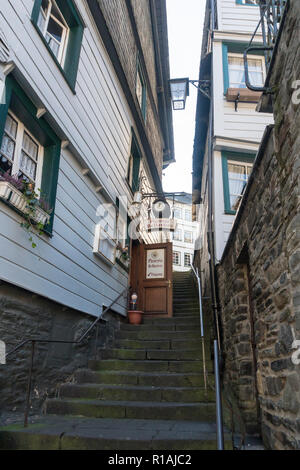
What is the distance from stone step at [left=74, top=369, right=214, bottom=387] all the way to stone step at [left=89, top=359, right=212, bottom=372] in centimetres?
21

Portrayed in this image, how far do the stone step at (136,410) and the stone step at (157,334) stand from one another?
2176 mm

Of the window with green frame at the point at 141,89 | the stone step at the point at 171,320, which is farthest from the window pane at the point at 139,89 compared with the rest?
Result: the stone step at the point at 171,320

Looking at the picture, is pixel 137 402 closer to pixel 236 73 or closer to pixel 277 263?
pixel 277 263

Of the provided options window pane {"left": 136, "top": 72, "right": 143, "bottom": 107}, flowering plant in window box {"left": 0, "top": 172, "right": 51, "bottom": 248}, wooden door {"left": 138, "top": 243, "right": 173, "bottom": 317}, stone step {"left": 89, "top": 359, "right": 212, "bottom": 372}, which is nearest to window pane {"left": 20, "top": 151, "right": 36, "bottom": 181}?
flowering plant in window box {"left": 0, "top": 172, "right": 51, "bottom": 248}

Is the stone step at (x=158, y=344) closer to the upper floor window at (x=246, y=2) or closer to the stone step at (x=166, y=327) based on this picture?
the stone step at (x=166, y=327)

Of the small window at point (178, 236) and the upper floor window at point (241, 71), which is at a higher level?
the small window at point (178, 236)

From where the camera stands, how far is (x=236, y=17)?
834cm

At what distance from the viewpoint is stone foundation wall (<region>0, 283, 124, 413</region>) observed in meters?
3.70

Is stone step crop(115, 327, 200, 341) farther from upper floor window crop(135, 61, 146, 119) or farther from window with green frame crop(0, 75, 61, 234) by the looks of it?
upper floor window crop(135, 61, 146, 119)

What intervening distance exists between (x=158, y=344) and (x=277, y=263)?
3891 mm

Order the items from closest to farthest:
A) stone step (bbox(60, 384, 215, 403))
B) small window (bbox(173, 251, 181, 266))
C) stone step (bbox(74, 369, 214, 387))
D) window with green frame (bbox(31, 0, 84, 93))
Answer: stone step (bbox(60, 384, 215, 403)) → stone step (bbox(74, 369, 214, 387)) → window with green frame (bbox(31, 0, 84, 93)) → small window (bbox(173, 251, 181, 266))

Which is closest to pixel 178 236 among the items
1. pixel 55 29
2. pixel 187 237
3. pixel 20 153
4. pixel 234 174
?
pixel 187 237

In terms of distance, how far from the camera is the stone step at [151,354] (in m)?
5.88

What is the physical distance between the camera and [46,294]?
14.5ft
